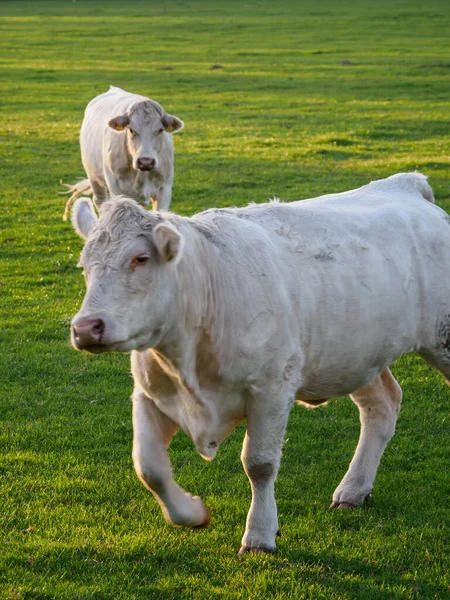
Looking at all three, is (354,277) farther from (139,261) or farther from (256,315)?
(139,261)

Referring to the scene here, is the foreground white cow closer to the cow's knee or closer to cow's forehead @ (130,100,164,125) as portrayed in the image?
the cow's knee

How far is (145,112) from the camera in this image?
13.0m

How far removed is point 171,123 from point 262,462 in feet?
29.5

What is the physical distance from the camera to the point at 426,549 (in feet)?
17.1

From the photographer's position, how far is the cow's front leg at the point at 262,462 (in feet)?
16.1

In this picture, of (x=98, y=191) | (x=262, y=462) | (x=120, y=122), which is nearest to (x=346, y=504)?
(x=262, y=462)

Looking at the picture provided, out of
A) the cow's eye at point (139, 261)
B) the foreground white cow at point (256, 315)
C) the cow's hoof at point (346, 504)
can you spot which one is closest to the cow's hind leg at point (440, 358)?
the foreground white cow at point (256, 315)

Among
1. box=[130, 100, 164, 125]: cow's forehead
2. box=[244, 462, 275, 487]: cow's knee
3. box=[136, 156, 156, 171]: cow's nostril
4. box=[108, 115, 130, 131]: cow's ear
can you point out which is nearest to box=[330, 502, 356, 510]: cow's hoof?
box=[244, 462, 275, 487]: cow's knee

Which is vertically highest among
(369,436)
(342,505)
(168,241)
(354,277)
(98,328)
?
(168,241)

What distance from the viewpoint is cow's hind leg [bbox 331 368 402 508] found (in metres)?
5.83

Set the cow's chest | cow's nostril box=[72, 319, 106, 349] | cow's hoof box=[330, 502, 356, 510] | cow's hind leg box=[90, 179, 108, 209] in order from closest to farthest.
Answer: cow's nostril box=[72, 319, 106, 349] → the cow's chest → cow's hoof box=[330, 502, 356, 510] → cow's hind leg box=[90, 179, 108, 209]

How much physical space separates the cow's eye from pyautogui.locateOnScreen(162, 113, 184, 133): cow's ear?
910cm

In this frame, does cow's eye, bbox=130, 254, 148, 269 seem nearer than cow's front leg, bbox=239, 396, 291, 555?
Yes

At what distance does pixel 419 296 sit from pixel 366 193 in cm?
90
